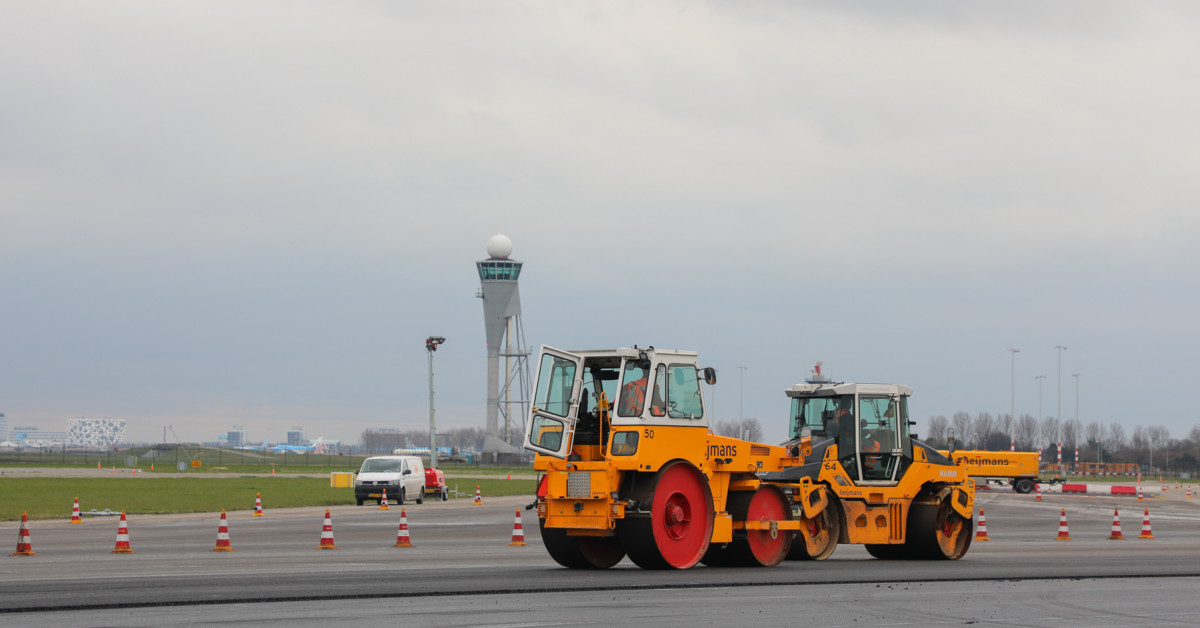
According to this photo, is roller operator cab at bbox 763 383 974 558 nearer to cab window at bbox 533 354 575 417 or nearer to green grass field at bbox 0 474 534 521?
cab window at bbox 533 354 575 417

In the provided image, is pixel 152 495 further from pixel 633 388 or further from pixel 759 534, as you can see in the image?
pixel 633 388

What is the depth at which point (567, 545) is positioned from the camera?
61.3ft

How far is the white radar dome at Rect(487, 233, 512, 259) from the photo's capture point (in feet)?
433

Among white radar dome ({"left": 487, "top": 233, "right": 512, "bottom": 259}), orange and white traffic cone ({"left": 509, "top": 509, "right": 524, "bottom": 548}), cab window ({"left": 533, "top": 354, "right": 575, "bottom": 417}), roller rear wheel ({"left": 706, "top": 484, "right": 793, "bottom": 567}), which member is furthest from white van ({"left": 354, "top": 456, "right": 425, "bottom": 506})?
white radar dome ({"left": 487, "top": 233, "right": 512, "bottom": 259})

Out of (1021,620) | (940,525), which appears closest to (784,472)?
(940,525)

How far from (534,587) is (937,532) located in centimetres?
921

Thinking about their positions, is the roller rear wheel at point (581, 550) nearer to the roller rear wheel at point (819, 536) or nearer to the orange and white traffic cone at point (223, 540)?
the roller rear wheel at point (819, 536)

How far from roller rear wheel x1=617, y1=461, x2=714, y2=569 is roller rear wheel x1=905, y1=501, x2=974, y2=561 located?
507 cm

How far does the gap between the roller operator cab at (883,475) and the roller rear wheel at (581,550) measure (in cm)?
405

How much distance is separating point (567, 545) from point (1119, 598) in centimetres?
742

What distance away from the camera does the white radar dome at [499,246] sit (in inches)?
5192

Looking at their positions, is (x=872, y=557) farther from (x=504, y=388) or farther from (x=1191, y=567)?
(x=504, y=388)

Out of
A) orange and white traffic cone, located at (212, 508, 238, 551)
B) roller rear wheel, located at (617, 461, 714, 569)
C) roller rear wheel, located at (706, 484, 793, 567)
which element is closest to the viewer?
roller rear wheel, located at (617, 461, 714, 569)

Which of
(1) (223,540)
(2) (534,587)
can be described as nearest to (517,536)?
(1) (223,540)
